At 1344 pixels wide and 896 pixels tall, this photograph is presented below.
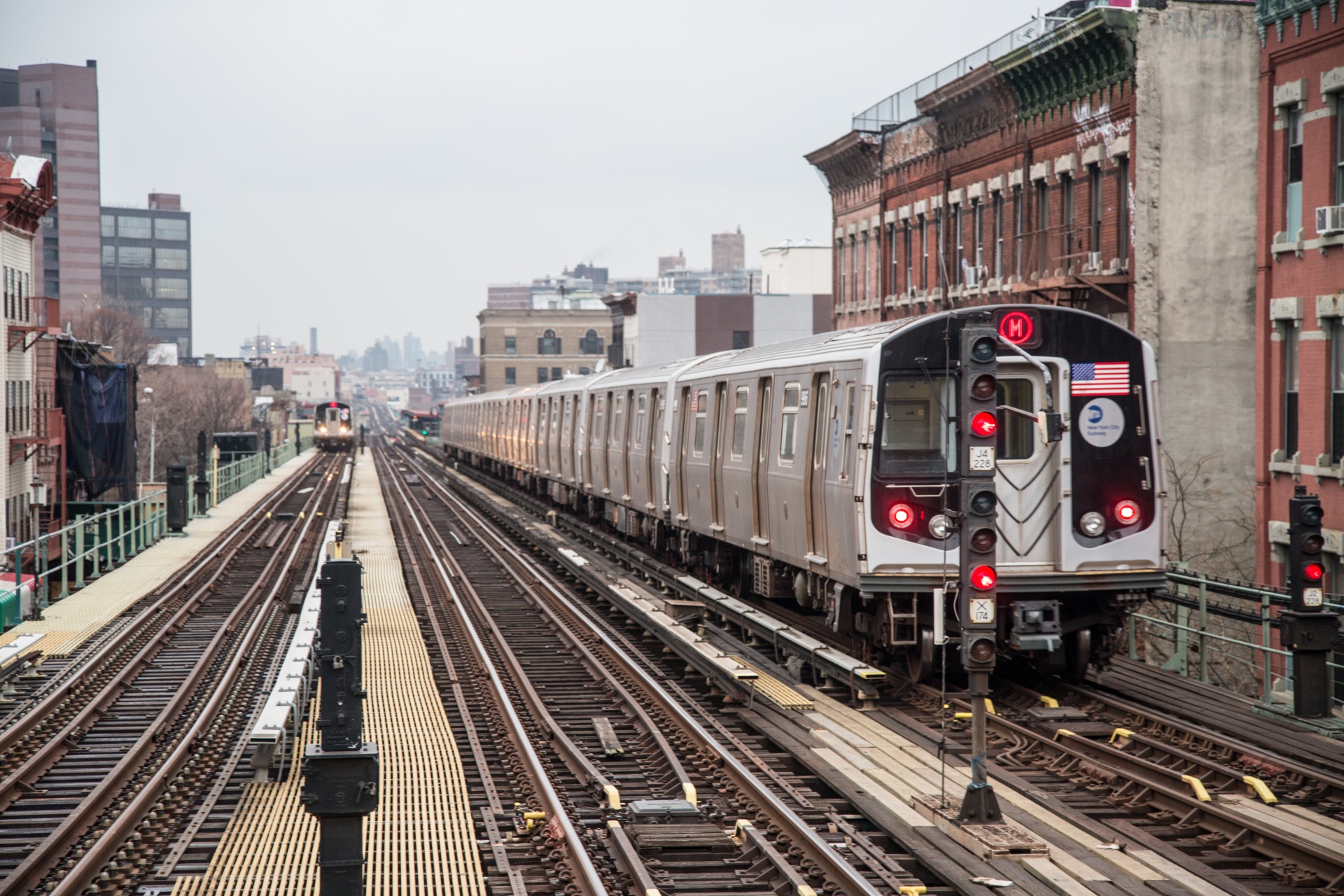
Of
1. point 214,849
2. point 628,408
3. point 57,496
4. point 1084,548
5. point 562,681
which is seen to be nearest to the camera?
point 214,849

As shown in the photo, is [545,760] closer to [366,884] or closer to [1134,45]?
[366,884]

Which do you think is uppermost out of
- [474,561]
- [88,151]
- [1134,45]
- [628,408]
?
[88,151]

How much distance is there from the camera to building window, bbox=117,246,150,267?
17362 centimetres

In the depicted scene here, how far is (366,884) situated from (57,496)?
140 feet

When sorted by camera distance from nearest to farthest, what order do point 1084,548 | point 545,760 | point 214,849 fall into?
point 214,849, point 545,760, point 1084,548

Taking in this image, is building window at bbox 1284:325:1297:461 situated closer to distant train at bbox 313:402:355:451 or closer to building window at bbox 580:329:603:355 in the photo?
distant train at bbox 313:402:355:451

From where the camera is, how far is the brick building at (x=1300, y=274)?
63.1 ft

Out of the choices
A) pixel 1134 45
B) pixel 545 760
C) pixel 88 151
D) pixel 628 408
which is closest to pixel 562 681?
pixel 545 760

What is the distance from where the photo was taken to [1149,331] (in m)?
24.2

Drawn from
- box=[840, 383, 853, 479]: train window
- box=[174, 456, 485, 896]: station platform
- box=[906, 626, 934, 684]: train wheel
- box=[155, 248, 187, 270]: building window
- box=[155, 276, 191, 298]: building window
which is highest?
box=[155, 248, 187, 270]: building window

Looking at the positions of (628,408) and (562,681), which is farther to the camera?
(628,408)

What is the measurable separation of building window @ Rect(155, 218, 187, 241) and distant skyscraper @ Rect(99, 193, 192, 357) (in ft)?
0.27

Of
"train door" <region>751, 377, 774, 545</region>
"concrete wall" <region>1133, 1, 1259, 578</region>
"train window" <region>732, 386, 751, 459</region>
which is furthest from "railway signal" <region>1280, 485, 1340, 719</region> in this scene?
"concrete wall" <region>1133, 1, 1259, 578</region>

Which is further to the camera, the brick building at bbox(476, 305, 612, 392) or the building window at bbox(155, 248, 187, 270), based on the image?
the building window at bbox(155, 248, 187, 270)
